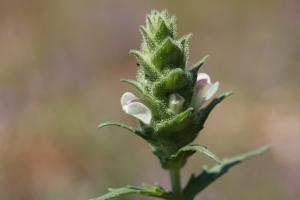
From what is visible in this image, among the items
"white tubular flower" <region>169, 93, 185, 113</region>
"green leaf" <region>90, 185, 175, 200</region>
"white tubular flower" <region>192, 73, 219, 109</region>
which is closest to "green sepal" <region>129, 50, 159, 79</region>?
"white tubular flower" <region>169, 93, 185, 113</region>

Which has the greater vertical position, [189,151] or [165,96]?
[165,96]

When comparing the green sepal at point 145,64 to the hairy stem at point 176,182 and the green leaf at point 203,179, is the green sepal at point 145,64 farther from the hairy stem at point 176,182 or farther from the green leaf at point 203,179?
the green leaf at point 203,179

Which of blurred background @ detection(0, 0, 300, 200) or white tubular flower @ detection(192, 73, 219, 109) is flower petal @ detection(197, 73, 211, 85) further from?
blurred background @ detection(0, 0, 300, 200)

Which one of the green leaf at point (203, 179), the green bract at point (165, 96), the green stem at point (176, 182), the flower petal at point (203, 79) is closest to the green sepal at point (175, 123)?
the green bract at point (165, 96)

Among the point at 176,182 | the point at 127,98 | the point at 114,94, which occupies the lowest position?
the point at 176,182

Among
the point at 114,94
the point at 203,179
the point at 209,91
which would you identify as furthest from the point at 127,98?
the point at 114,94

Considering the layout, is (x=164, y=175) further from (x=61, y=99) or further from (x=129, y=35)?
(x=129, y=35)

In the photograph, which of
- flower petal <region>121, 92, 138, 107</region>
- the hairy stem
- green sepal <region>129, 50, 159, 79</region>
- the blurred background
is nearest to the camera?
green sepal <region>129, 50, 159, 79</region>

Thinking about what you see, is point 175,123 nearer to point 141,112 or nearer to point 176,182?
point 141,112
